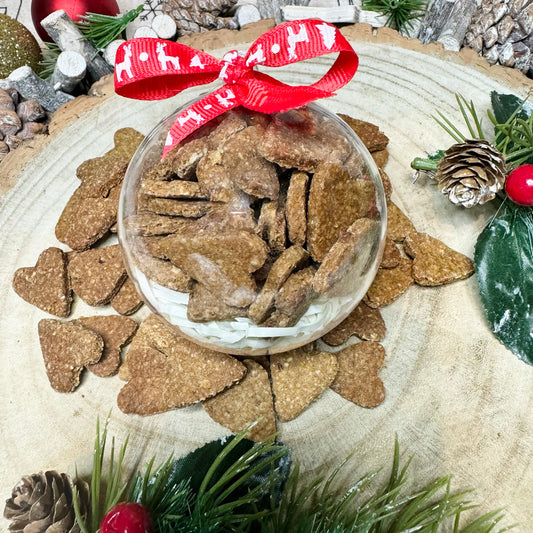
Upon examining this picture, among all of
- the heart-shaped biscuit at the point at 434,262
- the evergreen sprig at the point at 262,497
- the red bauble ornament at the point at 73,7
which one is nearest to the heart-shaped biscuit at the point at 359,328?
the heart-shaped biscuit at the point at 434,262

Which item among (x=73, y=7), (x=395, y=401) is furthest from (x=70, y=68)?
(x=395, y=401)

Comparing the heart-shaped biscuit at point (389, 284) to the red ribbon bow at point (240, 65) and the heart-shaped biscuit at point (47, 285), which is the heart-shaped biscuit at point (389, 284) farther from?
the heart-shaped biscuit at point (47, 285)

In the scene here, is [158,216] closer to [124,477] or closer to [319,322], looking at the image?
[319,322]

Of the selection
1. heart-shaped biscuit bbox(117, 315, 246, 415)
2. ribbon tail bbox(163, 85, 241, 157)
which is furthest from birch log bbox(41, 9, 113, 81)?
heart-shaped biscuit bbox(117, 315, 246, 415)

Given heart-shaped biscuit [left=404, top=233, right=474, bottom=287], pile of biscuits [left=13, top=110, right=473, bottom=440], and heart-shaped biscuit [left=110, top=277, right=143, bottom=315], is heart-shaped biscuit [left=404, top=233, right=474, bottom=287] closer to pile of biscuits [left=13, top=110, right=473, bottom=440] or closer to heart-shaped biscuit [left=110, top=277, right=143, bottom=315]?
pile of biscuits [left=13, top=110, right=473, bottom=440]

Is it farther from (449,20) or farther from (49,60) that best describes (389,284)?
(49,60)
